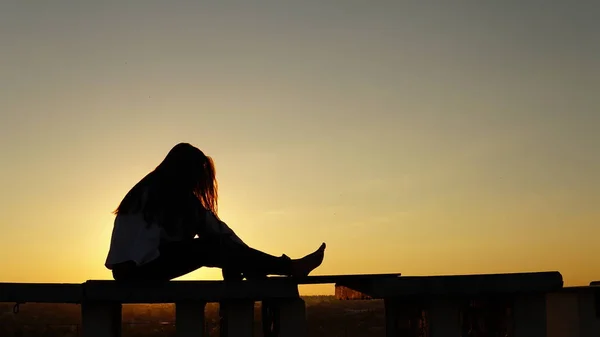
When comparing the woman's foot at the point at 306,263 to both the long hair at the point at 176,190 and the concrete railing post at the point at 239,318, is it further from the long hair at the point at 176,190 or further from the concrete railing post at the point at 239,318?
the long hair at the point at 176,190

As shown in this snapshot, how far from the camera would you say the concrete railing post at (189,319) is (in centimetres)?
486

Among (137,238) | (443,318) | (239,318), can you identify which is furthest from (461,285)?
(137,238)

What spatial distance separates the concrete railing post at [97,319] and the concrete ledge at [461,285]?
168cm

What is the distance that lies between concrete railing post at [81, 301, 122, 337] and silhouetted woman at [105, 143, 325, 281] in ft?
0.82

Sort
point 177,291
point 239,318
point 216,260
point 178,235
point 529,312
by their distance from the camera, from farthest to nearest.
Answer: point 529,312 < point 178,235 < point 216,260 < point 239,318 < point 177,291

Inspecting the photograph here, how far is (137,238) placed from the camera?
518 centimetres

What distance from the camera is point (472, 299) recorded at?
5754mm

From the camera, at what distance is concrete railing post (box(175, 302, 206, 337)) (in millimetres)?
4855

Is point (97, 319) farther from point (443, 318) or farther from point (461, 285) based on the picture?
point (461, 285)

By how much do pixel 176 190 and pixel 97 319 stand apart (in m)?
1.01

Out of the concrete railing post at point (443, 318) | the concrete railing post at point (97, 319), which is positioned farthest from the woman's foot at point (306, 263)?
the concrete railing post at point (97, 319)

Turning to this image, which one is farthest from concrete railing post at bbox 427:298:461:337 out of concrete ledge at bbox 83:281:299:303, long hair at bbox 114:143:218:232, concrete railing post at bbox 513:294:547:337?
long hair at bbox 114:143:218:232

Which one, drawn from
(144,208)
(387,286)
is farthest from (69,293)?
(387,286)

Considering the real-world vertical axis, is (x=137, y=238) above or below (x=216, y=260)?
above
